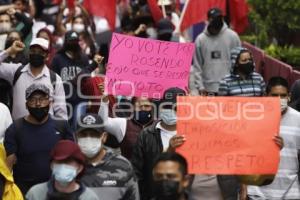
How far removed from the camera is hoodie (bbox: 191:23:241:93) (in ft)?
48.8

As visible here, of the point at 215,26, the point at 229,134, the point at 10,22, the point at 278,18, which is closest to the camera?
the point at 229,134

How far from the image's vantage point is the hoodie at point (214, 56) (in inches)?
585

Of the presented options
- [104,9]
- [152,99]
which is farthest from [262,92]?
[104,9]

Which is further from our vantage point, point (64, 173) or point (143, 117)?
point (143, 117)

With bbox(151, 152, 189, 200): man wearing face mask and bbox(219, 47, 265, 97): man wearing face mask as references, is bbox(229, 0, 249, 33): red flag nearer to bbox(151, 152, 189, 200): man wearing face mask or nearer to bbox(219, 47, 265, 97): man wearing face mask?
bbox(219, 47, 265, 97): man wearing face mask

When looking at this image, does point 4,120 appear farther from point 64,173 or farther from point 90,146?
point 64,173

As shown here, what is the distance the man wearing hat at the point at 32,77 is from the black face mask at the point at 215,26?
4.20 m

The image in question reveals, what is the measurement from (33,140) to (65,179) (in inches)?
67.3

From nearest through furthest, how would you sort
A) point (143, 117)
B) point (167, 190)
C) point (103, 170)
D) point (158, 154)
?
point (167, 190)
point (103, 170)
point (158, 154)
point (143, 117)

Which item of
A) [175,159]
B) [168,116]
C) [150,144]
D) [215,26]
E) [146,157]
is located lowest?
[146,157]

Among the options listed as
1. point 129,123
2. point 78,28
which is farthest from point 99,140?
point 78,28

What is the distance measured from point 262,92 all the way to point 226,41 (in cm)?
367

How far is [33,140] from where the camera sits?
9312 mm

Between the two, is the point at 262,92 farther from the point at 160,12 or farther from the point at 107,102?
the point at 160,12
